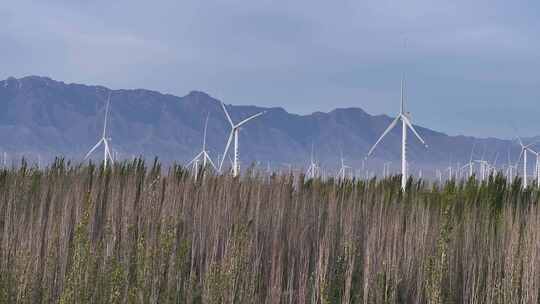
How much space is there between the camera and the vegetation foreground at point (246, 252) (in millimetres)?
7613

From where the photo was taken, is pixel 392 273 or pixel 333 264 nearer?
pixel 392 273

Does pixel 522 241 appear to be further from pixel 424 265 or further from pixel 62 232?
pixel 62 232

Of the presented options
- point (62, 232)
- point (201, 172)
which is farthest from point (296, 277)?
point (201, 172)

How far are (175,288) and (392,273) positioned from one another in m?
2.30

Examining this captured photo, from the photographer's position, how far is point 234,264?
753 centimetres

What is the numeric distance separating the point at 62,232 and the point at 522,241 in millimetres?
5260

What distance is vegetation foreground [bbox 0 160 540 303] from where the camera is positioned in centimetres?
761

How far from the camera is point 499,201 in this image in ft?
48.0

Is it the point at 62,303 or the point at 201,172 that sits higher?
the point at 201,172

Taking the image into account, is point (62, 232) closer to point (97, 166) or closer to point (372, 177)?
point (97, 166)

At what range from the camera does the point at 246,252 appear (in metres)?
8.04

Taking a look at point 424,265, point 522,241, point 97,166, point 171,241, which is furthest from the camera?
point 97,166

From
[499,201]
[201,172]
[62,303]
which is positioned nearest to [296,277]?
[62,303]

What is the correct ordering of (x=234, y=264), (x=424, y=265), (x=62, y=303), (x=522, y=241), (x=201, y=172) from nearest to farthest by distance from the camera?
(x=62, y=303), (x=234, y=264), (x=424, y=265), (x=522, y=241), (x=201, y=172)
